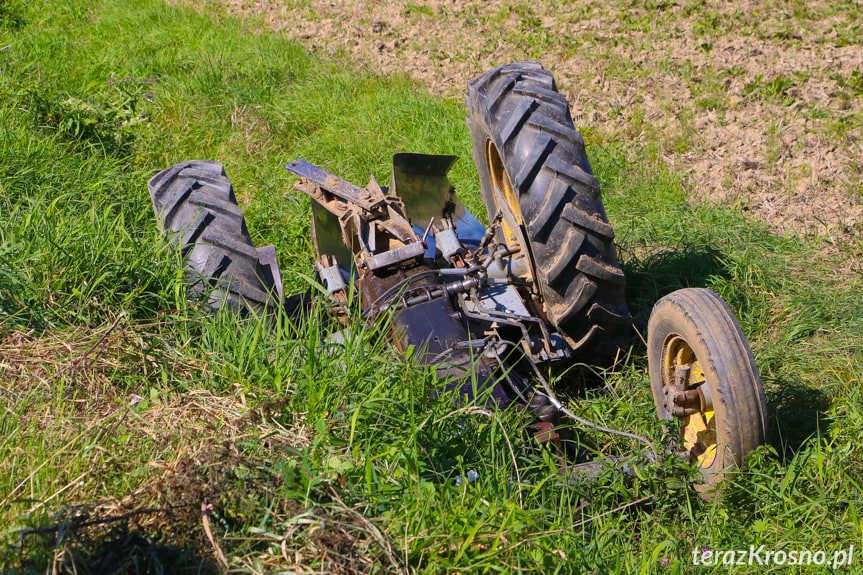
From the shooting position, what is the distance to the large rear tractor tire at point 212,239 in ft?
11.0

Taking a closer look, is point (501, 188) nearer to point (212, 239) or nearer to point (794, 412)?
point (212, 239)

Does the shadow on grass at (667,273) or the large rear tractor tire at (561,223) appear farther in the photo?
the shadow on grass at (667,273)

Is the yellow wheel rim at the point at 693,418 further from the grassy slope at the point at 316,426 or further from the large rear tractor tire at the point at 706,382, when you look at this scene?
the grassy slope at the point at 316,426

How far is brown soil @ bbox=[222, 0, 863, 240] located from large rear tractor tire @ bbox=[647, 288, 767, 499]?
2.71 meters

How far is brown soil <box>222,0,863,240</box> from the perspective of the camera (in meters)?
5.79

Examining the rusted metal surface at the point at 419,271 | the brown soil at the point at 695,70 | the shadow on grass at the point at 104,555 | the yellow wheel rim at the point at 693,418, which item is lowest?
the shadow on grass at the point at 104,555

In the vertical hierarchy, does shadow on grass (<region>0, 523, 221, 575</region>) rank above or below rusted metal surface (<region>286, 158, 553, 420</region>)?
below

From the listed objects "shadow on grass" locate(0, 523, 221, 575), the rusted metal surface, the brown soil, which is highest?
the brown soil

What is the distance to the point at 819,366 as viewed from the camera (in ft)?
12.6

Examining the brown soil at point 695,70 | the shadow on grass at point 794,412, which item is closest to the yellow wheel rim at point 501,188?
the shadow on grass at point 794,412

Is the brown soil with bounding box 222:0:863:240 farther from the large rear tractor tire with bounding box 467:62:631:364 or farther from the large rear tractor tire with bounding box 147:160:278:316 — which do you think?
the large rear tractor tire with bounding box 147:160:278:316

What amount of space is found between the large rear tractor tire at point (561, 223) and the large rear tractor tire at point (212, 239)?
4.44ft

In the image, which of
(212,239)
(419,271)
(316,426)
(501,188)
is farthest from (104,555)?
(501,188)

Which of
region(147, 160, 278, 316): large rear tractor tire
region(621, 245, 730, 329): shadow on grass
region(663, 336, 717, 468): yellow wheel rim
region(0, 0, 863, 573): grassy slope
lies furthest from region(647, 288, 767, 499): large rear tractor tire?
region(147, 160, 278, 316): large rear tractor tire
